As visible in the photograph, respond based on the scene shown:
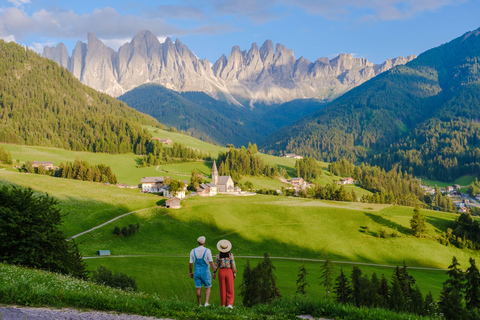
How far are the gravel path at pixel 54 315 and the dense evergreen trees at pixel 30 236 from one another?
15.9 meters

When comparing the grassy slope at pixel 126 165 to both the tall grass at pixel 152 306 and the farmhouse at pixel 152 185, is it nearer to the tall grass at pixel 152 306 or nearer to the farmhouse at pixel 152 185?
the farmhouse at pixel 152 185

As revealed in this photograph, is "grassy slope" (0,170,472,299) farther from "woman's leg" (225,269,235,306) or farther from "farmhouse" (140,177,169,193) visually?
"woman's leg" (225,269,235,306)

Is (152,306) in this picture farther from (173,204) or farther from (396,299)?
(173,204)

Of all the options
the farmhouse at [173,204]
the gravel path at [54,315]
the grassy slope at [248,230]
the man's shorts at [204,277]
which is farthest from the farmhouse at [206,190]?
the gravel path at [54,315]

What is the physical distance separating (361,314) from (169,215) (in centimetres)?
8224

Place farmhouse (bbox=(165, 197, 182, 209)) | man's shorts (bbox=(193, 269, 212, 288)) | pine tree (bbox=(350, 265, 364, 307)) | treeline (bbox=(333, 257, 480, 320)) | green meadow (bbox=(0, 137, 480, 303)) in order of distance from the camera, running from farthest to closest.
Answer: farmhouse (bbox=(165, 197, 182, 209))
green meadow (bbox=(0, 137, 480, 303))
pine tree (bbox=(350, 265, 364, 307))
treeline (bbox=(333, 257, 480, 320))
man's shorts (bbox=(193, 269, 212, 288))

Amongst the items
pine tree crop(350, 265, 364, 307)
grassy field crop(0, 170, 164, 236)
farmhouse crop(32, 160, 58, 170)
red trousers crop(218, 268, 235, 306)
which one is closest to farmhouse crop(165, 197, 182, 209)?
grassy field crop(0, 170, 164, 236)

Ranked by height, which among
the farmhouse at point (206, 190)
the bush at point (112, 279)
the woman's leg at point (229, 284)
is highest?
the woman's leg at point (229, 284)

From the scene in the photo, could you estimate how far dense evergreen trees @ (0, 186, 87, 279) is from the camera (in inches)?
1082

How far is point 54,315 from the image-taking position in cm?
1274

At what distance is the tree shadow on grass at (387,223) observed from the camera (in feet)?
300

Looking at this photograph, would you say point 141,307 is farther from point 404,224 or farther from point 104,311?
point 404,224

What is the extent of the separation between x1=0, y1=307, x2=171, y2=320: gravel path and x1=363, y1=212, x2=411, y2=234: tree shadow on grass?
9248cm

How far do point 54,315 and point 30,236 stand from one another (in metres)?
19.2
